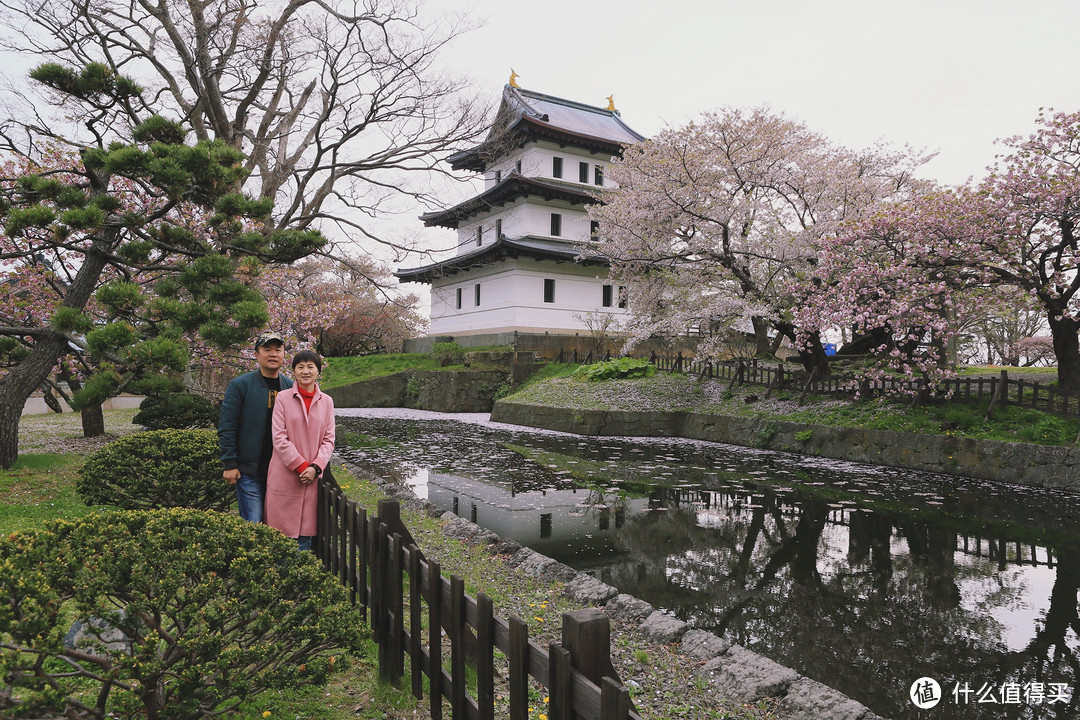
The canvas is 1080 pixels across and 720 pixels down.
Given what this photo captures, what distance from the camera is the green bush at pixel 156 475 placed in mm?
6203

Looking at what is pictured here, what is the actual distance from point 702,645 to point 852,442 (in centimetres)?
1199

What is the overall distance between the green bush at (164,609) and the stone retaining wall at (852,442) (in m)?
13.1

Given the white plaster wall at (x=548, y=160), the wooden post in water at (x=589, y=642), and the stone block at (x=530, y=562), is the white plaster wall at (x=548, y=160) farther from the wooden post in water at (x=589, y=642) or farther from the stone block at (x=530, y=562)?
the wooden post in water at (x=589, y=642)

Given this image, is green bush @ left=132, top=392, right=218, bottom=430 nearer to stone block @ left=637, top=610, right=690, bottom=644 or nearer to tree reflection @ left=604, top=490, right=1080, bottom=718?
tree reflection @ left=604, top=490, right=1080, bottom=718

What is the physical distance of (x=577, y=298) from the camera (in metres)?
32.4

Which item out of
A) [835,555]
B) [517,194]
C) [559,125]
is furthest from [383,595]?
[559,125]

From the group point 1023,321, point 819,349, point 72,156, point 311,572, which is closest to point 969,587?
point 311,572

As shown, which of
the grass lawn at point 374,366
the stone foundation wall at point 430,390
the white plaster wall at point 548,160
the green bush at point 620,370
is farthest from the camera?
the white plaster wall at point 548,160

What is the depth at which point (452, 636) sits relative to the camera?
2.70m

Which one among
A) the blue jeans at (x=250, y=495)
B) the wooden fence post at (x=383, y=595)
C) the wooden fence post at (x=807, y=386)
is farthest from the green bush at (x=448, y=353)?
the wooden fence post at (x=383, y=595)

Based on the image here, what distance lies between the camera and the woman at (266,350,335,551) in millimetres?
4379

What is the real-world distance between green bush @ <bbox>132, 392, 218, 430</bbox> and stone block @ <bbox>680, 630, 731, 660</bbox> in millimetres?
9255

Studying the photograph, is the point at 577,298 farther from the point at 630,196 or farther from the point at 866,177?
the point at 866,177

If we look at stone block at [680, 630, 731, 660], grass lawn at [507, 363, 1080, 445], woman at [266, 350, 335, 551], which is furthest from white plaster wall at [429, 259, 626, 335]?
stone block at [680, 630, 731, 660]
